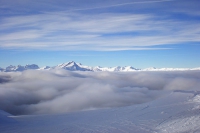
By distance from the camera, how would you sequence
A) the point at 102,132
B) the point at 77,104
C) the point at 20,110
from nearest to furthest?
the point at 102,132, the point at 77,104, the point at 20,110

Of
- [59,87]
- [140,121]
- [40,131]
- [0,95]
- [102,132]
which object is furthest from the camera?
[59,87]

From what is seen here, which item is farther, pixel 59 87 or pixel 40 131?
pixel 59 87

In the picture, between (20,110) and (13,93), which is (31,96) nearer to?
(13,93)

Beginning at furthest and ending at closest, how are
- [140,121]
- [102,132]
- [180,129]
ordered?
[140,121]
[102,132]
[180,129]

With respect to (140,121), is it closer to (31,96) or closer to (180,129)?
(180,129)

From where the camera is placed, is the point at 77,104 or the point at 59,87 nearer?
the point at 77,104

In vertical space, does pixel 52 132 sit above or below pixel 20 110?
above

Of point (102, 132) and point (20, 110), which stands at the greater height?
point (102, 132)

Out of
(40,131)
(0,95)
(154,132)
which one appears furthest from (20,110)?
(154,132)

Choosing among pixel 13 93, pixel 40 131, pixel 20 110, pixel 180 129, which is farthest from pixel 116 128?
pixel 13 93
